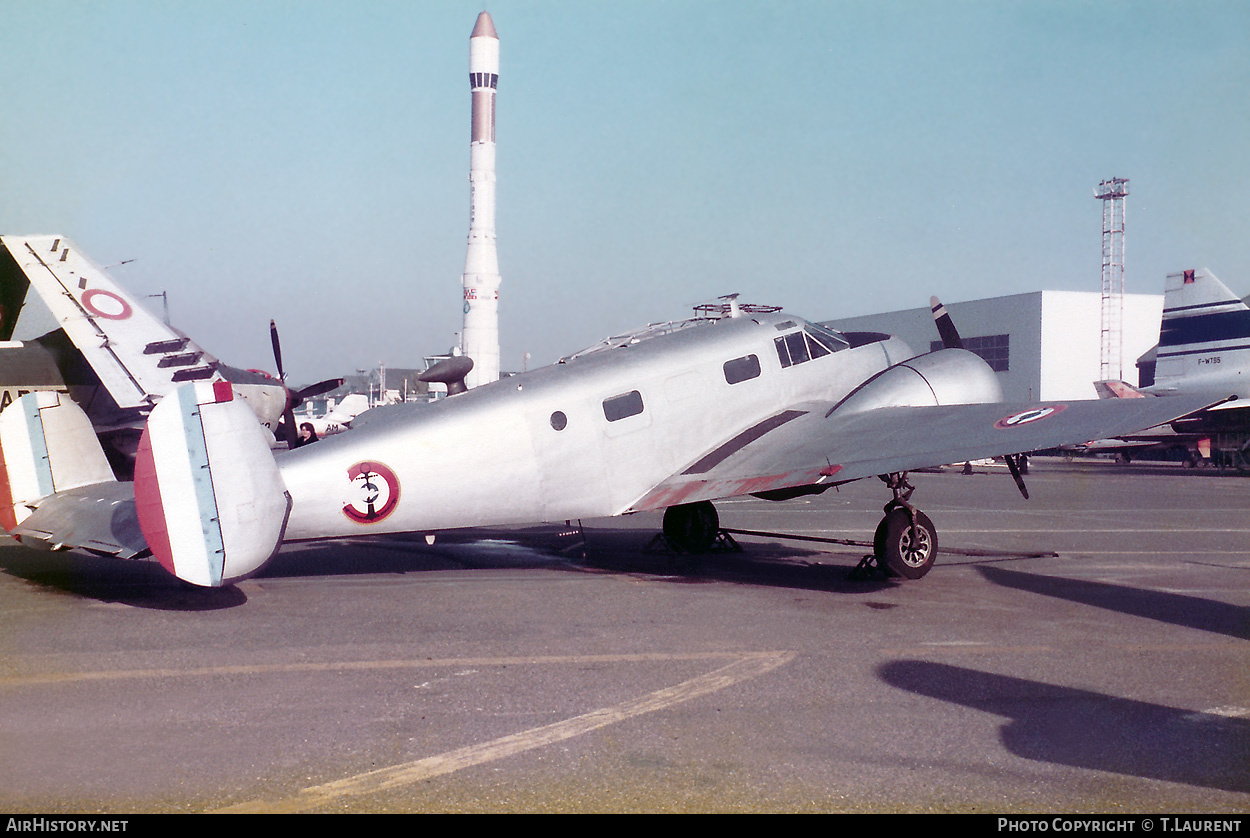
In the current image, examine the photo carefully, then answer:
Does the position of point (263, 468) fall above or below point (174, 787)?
above

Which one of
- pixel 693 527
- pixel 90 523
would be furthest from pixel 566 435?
pixel 90 523

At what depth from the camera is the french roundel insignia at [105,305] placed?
16266mm

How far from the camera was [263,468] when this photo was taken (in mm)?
9555

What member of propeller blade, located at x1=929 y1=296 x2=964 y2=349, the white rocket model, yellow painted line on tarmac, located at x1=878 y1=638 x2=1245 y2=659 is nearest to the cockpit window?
propeller blade, located at x1=929 y1=296 x2=964 y2=349

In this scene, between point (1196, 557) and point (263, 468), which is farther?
point (1196, 557)

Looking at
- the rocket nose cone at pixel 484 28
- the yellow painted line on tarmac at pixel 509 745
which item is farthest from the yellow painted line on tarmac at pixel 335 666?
the rocket nose cone at pixel 484 28

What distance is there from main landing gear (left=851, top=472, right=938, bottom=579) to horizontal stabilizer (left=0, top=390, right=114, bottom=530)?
34.1ft

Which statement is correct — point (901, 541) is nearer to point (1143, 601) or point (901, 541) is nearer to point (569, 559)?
point (1143, 601)

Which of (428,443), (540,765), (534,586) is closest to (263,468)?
(428,443)

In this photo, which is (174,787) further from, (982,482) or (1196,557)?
(982,482)

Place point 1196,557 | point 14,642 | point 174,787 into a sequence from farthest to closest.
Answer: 1. point 1196,557
2. point 14,642
3. point 174,787

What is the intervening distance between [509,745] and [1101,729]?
4.10 m

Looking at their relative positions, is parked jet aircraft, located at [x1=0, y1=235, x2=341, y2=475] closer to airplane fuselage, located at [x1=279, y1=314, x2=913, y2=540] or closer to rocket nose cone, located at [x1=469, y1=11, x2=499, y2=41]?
airplane fuselage, located at [x1=279, y1=314, x2=913, y2=540]
